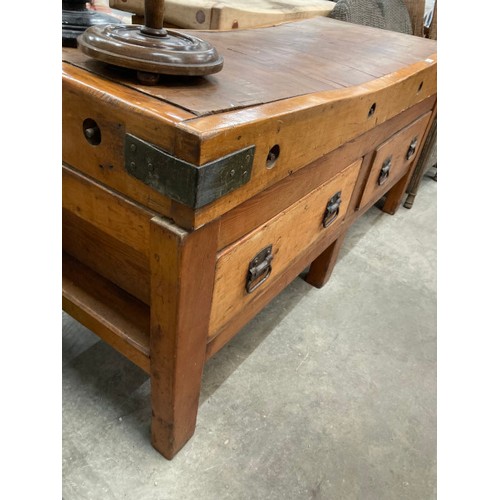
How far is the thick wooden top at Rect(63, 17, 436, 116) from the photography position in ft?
2.01

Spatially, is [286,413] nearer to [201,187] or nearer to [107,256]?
[107,256]

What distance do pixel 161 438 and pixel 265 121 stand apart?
687 millimetres

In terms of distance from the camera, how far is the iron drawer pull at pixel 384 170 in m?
1.40

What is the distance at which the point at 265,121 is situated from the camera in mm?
595

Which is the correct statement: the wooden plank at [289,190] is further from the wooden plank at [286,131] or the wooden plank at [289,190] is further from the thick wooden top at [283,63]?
the thick wooden top at [283,63]

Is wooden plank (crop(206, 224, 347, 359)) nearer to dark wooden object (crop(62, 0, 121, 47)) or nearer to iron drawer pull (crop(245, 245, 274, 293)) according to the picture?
iron drawer pull (crop(245, 245, 274, 293))

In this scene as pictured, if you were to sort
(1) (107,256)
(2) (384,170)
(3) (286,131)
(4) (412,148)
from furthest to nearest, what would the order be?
(4) (412,148) < (2) (384,170) < (1) (107,256) < (3) (286,131)

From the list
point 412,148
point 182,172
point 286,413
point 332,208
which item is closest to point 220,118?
point 182,172

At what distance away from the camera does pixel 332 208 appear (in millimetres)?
1078

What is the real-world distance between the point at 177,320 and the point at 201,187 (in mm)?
240

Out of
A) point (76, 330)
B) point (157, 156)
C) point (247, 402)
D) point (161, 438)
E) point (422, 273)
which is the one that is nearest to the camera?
point (157, 156)

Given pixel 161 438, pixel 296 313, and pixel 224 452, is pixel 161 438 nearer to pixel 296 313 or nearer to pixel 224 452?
pixel 224 452

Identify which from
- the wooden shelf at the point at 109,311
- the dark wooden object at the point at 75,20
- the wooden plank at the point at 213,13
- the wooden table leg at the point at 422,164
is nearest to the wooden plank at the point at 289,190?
the wooden shelf at the point at 109,311

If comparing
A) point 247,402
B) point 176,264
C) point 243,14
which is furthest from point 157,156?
point 243,14
